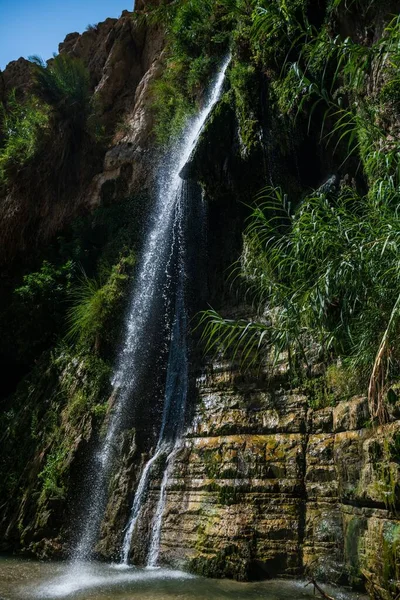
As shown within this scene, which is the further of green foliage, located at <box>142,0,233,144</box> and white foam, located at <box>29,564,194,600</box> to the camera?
green foliage, located at <box>142,0,233,144</box>

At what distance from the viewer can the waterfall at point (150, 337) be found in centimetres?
638

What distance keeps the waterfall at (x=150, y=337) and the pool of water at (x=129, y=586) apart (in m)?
0.68

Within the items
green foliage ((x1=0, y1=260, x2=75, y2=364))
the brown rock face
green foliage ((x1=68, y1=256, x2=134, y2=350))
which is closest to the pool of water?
green foliage ((x1=68, y1=256, x2=134, y2=350))

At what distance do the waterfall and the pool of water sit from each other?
676 mm

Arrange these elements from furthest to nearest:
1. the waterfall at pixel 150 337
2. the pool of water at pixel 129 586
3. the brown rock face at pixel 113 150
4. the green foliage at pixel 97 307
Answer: the brown rock face at pixel 113 150 → the green foliage at pixel 97 307 → the waterfall at pixel 150 337 → the pool of water at pixel 129 586

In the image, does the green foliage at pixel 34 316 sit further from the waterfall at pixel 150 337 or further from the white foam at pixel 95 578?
the white foam at pixel 95 578

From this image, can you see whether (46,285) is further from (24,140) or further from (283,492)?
(283,492)

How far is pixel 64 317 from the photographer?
380 inches

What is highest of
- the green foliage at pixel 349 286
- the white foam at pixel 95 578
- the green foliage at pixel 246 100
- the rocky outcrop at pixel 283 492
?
the green foliage at pixel 246 100

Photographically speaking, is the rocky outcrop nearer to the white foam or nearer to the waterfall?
the white foam

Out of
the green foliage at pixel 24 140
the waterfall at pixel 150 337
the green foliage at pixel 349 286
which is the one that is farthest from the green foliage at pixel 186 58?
the green foliage at pixel 349 286

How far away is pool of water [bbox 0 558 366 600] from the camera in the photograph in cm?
421

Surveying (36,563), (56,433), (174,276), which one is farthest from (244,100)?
(36,563)

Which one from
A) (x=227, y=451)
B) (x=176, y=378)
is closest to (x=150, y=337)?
(x=176, y=378)
